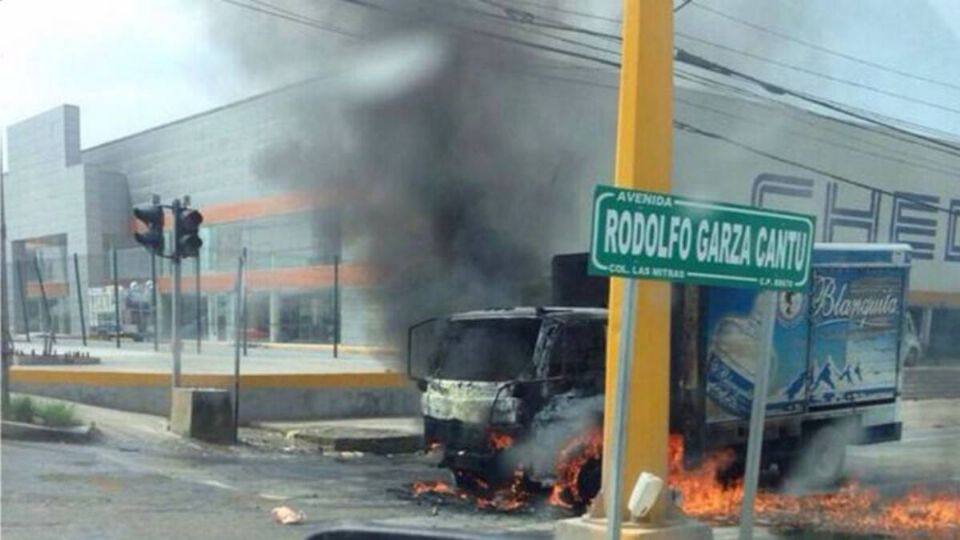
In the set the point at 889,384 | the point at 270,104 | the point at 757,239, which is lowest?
the point at 889,384

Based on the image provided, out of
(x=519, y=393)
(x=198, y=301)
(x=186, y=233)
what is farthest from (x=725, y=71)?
(x=198, y=301)

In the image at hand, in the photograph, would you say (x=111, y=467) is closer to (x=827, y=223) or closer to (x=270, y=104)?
(x=270, y=104)

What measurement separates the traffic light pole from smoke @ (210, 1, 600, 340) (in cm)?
116

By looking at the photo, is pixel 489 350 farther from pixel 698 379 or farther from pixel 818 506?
pixel 818 506

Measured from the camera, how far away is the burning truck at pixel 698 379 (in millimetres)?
7828

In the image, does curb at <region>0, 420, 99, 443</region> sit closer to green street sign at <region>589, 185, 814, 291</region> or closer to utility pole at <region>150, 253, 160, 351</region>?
utility pole at <region>150, 253, 160, 351</region>

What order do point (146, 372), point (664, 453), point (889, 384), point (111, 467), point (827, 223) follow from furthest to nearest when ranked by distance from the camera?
point (827, 223) < point (146, 372) < point (889, 384) < point (111, 467) < point (664, 453)

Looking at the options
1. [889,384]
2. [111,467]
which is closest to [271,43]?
[111,467]

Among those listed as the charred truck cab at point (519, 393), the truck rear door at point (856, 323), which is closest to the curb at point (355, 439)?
the charred truck cab at point (519, 393)

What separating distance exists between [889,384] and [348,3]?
19.8 ft

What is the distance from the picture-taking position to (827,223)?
10.7 meters

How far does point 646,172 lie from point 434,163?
20.9 feet

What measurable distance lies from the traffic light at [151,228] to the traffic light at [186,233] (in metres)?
0.15

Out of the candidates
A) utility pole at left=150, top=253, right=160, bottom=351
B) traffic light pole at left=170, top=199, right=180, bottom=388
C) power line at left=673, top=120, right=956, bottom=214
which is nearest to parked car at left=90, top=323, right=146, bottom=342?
utility pole at left=150, top=253, right=160, bottom=351
